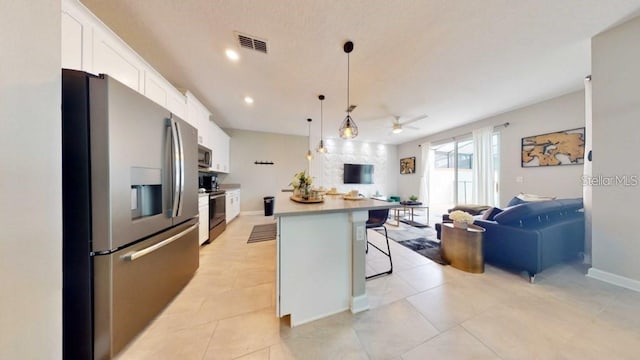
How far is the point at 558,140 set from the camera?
3.32 meters

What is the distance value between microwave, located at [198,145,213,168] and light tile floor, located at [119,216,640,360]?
213 cm

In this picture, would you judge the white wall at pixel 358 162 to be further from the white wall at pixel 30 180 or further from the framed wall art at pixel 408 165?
the white wall at pixel 30 180

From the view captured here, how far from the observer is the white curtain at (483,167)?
4262mm

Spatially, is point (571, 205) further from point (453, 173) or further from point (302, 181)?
point (302, 181)

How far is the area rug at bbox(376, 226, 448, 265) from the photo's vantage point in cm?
267

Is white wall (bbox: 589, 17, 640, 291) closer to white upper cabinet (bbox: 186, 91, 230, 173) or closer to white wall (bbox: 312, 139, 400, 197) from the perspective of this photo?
white wall (bbox: 312, 139, 400, 197)

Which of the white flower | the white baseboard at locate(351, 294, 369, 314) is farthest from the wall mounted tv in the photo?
the white baseboard at locate(351, 294, 369, 314)

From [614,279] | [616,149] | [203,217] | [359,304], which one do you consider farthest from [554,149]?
[203,217]

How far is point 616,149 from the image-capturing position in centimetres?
192

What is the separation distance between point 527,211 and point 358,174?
4.74 m

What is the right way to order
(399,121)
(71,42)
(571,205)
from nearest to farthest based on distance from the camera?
(71,42) < (571,205) < (399,121)

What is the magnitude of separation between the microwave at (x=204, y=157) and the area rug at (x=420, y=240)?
147 inches

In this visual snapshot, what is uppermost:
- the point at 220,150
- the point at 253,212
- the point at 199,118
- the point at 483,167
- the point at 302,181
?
the point at 199,118

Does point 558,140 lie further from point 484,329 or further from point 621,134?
point 484,329
